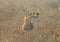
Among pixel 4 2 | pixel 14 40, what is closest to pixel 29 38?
pixel 14 40

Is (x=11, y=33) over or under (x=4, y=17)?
under

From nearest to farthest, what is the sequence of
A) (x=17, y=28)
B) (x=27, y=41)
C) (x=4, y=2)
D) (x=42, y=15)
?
(x=27, y=41) < (x=17, y=28) < (x=42, y=15) < (x=4, y=2)

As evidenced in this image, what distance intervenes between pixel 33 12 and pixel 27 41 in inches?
23.6

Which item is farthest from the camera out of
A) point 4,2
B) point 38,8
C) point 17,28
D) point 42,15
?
point 4,2

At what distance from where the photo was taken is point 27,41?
189 cm

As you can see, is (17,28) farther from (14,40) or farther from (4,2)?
(4,2)

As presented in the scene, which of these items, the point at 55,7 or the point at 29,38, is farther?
the point at 55,7

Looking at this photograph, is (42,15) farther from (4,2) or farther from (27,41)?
(4,2)

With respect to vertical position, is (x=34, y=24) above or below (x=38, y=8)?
below

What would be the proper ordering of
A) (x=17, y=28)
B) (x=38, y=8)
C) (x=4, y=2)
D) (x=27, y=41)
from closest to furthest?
(x=27, y=41) < (x=17, y=28) < (x=38, y=8) < (x=4, y=2)

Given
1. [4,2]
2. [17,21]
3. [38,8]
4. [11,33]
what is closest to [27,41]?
[11,33]

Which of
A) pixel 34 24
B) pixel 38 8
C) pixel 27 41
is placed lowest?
pixel 27 41

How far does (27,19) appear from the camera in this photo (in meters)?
2.21

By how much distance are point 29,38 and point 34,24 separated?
0.88ft
